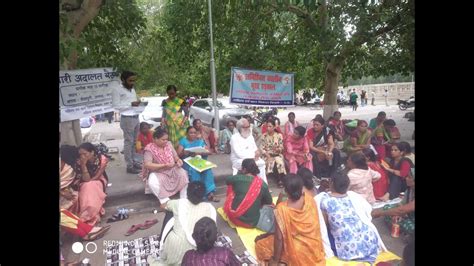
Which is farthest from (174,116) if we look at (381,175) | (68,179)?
(381,175)

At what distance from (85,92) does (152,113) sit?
23.4 inches

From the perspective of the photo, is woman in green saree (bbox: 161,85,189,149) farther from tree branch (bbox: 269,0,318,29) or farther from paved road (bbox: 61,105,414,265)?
tree branch (bbox: 269,0,318,29)

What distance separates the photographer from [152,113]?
370cm

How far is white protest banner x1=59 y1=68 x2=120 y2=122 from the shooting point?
350 centimetres

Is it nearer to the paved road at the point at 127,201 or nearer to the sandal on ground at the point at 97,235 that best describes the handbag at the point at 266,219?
the paved road at the point at 127,201

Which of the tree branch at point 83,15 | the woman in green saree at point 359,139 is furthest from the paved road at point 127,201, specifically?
the tree branch at point 83,15

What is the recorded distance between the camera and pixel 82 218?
3.46m

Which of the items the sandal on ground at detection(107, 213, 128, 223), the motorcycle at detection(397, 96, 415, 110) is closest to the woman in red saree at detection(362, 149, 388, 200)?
the motorcycle at detection(397, 96, 415, 110)

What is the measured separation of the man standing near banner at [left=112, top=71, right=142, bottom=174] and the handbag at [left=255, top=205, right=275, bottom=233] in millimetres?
1166

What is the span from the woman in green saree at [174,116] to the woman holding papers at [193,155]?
5 cm

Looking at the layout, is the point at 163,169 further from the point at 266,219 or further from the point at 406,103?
the point at 406,103
